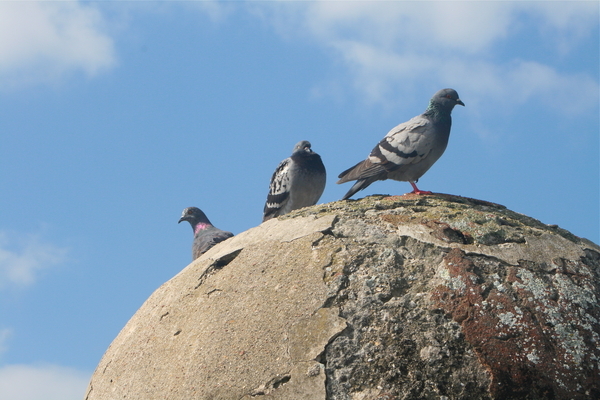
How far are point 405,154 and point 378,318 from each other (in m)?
3.75

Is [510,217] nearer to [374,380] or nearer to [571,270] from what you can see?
[571,270]

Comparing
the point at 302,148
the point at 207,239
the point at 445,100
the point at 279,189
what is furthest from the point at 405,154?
the point at 207,239

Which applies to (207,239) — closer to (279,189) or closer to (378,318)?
(279,189)

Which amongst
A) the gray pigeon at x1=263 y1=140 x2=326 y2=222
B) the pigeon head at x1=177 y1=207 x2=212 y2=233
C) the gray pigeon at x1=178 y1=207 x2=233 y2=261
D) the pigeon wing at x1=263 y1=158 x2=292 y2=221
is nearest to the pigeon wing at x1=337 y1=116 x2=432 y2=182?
the gray pigeon at x1=263 y1=140 x2=326 y2=222

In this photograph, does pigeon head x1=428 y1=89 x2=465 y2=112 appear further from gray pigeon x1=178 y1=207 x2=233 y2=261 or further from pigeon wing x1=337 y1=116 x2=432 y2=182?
gray pigeon x1=178 y1=207 x2=233 y2=261

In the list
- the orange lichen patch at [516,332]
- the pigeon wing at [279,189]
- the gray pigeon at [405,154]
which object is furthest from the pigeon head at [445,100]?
the orange lichen patch at [516,332]

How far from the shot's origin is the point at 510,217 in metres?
5.77

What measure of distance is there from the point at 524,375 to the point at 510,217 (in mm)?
1849

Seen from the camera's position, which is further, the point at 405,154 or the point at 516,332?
the point at 405,154

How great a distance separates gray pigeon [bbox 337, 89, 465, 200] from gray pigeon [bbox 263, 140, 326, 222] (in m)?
2.48

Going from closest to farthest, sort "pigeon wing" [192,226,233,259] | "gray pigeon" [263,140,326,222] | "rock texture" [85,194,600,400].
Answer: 1. "rock texture" [85,194,600,400]
2. "gray pigeon" [263,140,326,222]
3. "pigeon wing" [192,226,233,259]

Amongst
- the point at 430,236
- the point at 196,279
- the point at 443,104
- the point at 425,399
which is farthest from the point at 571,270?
the point at 443,104

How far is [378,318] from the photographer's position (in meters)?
4.39

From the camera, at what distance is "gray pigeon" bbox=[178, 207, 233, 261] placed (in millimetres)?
12367
